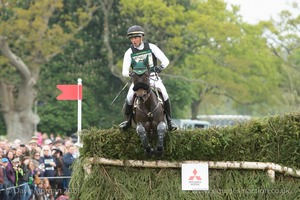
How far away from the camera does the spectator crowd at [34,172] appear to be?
16.9 meters

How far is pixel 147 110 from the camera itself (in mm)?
12555

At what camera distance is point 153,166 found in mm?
12961

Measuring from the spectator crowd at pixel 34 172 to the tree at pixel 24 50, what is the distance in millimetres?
19239

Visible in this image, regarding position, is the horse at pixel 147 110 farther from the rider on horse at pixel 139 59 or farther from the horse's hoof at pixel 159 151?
the rider on horse at pixel 139 59

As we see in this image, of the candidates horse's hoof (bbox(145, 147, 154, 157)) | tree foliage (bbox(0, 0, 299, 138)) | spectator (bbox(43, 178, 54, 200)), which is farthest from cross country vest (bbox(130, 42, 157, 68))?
tree foliage (bbox(0, 0, 299, 138))

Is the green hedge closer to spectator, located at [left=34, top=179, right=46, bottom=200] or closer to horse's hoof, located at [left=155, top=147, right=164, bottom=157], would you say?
horse's hoof, located at [left=155, top=147, right=164, bottom=157]

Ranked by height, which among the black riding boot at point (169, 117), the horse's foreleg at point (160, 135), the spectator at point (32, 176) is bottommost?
the spectator at point (32, 176)

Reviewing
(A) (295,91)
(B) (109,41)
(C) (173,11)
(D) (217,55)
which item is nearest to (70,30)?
(B) (109,41)

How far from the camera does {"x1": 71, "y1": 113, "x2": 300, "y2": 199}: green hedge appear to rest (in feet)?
Answer: 42.3

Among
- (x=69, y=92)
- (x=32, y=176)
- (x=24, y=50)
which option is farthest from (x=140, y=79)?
(x=24, y=50)

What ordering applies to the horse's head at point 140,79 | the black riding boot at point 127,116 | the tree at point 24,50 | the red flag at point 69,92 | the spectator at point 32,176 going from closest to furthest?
the horse's head at point 140,79, the black riding boot at point 127,116, the red flag at point 69,92, the spectator at point 32,176, the tree at point 24,50

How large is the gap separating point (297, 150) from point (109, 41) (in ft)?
115

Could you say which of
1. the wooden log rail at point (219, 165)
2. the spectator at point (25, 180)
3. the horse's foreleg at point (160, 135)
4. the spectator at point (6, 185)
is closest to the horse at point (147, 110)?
the horse's foreleg at point (160, 135)

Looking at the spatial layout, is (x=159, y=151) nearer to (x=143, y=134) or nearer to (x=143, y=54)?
(x=143, y=134)
